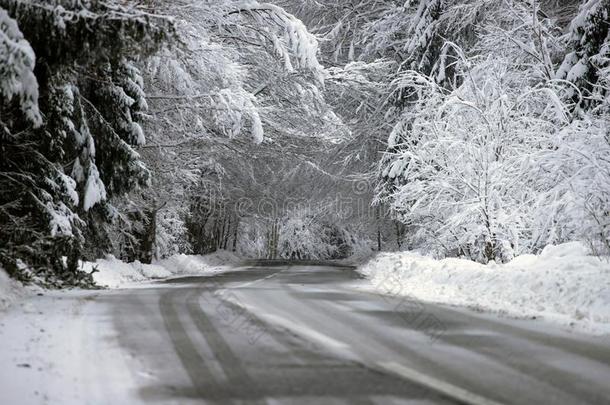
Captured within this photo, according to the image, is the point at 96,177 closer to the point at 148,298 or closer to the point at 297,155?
the point at 148,298

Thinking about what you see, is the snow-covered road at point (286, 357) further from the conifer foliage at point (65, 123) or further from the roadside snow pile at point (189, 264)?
the roadside snow pile at point (189, 264)

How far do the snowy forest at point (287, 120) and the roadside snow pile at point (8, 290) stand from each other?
478 millimetres

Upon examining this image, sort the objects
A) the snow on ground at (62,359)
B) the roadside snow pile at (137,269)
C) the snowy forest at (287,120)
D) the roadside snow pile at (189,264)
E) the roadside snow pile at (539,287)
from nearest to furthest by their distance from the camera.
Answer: the snow on ground at (62,359) < the roadside snow pile at (539,287) < the snowy forest at (287,120) < the roadside snow pile at (137,269) < the roadside snow pile at (189,264)

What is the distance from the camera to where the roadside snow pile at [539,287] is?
28.3ft

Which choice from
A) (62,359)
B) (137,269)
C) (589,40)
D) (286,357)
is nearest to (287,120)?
(137,269)

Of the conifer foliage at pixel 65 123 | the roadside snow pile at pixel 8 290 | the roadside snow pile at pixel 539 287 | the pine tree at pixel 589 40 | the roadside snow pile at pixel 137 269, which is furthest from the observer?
the roadside snow pile at pixel 137 269

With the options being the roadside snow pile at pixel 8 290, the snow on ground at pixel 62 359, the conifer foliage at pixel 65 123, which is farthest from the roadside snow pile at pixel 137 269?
the snow on ground at pixel 62 359

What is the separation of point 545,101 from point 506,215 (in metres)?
3.83

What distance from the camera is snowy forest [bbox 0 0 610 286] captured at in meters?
10.2

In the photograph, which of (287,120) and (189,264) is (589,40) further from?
(189,264)

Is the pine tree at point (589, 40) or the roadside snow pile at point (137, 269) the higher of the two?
the pine tree at point (589, 40)

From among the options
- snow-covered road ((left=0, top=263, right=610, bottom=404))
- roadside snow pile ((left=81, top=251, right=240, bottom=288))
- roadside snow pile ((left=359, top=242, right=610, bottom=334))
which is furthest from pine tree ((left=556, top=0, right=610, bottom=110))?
roadside snow pile ((left=81, top=251, right=240, bottom=288))

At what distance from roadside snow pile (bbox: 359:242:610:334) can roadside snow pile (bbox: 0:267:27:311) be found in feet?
22.7

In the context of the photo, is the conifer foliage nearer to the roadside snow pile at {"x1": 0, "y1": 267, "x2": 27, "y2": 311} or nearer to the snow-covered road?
the roadside snow pile at {"x1": 0, "y1": 267, "x2": 27, "y2": 311}
